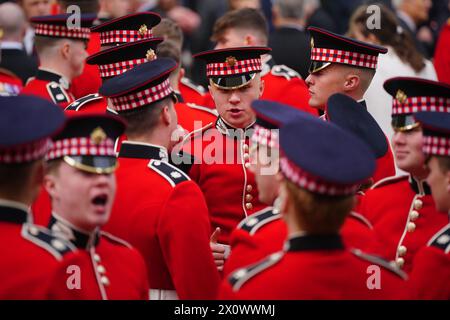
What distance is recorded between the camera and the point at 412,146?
4.72m

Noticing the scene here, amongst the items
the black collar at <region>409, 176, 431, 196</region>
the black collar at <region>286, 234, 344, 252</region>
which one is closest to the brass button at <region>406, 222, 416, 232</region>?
the black collar at <region>409, 176, 431, 196</region>

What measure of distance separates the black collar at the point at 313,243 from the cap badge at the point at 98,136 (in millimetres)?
842

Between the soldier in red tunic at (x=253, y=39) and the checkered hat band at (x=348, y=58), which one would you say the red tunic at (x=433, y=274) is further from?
the soldier in red tunic at (x=253, y=39)

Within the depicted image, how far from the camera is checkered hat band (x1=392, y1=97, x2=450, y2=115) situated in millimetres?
4801

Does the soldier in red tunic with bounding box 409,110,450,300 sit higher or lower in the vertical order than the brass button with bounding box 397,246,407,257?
higher

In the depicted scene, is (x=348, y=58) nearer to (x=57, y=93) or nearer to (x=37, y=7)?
(x=57, y=93)

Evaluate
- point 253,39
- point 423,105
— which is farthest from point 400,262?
point 253,39

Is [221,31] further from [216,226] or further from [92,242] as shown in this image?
[92,242]

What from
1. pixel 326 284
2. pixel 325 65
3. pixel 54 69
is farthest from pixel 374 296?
pixel 54 69

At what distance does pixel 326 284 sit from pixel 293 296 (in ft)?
0.41

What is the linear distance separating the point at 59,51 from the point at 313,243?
373 centimetres

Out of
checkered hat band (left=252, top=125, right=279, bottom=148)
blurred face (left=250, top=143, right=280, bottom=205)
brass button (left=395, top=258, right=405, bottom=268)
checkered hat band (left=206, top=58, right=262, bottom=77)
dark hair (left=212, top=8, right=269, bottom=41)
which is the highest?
dark hair (left=212, top=8, right=269, bottom=41)

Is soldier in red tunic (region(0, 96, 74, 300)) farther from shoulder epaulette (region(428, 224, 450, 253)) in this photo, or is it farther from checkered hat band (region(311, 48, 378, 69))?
checkered hat band (region(311, 48, 378, 69))

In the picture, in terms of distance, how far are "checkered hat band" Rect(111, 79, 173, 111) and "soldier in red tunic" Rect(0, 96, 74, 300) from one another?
1055 mm
